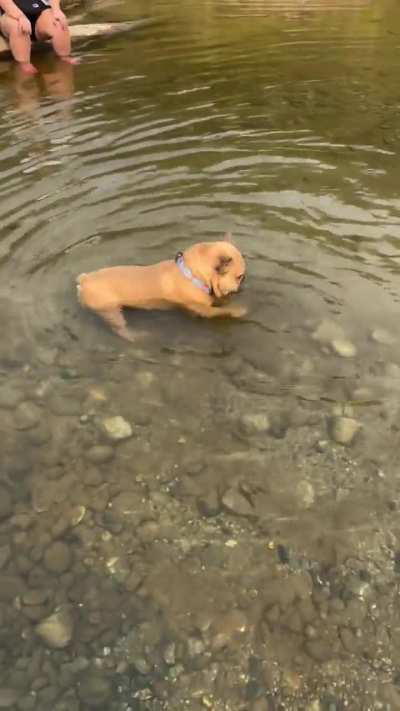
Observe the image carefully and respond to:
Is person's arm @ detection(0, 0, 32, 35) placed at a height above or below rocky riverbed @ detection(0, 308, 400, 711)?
above

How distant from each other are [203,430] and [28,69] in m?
8.61

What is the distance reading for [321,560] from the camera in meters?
3.42

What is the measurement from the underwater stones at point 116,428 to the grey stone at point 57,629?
1.23 meters

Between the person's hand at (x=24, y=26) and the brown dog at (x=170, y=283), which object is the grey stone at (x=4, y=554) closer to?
the brown dog at (x=170, y=283)

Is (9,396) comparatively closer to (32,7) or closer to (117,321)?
(117,321)

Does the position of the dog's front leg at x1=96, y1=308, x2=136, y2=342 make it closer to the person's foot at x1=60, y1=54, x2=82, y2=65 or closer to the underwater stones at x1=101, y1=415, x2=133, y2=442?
the underwater stones at x1=101, y1=415, x2=133, y2=442

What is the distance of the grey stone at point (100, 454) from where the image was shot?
4.01m

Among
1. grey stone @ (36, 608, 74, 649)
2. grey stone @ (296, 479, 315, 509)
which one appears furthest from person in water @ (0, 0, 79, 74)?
grey stone @ (36, 608, 74, 649)

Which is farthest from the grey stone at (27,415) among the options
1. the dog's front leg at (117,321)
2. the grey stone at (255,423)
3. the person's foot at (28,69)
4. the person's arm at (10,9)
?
the person's arm at (10,9)

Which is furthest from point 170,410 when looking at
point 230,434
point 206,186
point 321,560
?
point 206,186

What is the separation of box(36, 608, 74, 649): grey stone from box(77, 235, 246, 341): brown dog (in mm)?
2258

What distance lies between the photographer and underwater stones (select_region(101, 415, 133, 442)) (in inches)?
164

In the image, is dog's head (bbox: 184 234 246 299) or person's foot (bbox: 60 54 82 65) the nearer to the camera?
dog's head (bbox: 184 234 246 299)

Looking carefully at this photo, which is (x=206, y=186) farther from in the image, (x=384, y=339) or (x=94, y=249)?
(x=384, y=339)
